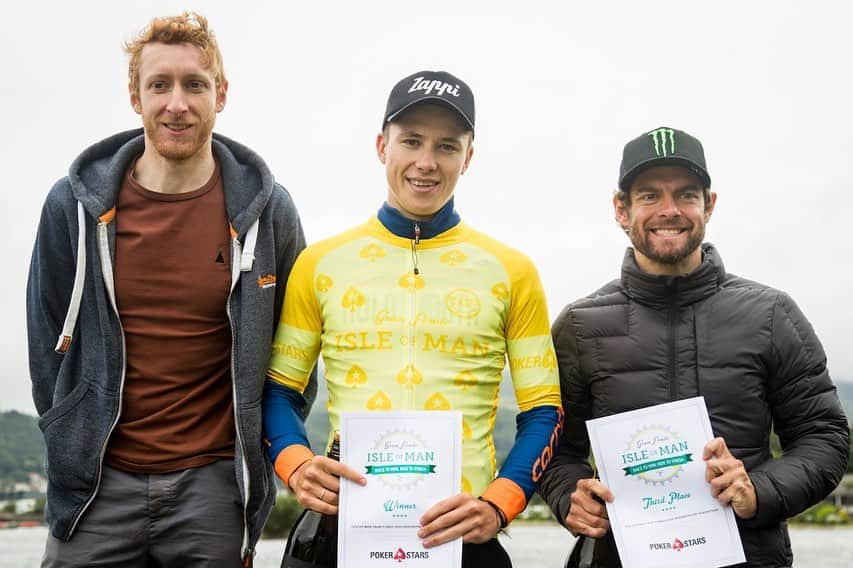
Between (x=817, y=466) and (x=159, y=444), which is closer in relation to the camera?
(x=817, y=466)

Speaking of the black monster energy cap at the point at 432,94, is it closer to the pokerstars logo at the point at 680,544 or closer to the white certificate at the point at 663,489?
the white certificate at the point at 663,489

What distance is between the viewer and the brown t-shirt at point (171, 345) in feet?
11.7

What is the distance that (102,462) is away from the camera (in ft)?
11.7

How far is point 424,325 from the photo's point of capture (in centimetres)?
323

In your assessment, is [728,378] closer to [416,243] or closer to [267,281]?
[416,243]

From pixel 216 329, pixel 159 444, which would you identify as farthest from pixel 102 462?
pixel 216 329

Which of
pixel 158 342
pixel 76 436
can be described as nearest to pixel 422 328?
pixel 158 342

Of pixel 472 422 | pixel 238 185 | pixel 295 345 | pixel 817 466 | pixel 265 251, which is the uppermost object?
pixel 238 185

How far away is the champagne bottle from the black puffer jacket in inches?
37.2

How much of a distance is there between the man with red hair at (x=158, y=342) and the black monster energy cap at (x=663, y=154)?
158 centimetres

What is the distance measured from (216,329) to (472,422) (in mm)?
1196

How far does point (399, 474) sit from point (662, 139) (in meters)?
1.79

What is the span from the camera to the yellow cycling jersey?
3.17 m

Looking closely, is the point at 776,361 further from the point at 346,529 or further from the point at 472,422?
the point at 346,529
